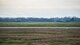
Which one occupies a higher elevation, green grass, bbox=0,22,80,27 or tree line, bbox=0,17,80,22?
tree line, bbox=0,17,80,22

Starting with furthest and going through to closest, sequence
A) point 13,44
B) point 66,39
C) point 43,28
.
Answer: point 43,28
point 66,39
point 13,44

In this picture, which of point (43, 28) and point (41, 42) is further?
point (43, 28)

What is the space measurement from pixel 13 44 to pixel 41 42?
35 centimetres

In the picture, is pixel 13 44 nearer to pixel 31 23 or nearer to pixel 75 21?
pixel 31 23

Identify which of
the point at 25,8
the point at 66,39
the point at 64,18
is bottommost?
the point at 66,39

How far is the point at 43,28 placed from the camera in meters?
3.00

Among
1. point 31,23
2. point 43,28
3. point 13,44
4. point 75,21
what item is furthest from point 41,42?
point 75,21

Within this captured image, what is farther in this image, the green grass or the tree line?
the tree line

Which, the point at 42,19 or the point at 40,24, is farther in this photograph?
the point at 42,19

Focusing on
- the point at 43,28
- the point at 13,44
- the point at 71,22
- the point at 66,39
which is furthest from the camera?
the point at 71,22

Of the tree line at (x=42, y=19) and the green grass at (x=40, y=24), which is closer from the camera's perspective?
the green grass at (x=40, y=24)

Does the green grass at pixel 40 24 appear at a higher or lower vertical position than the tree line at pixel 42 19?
lower

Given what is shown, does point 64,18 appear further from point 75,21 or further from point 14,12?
point 14,12

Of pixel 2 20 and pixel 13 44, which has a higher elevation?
pixel 2 20
